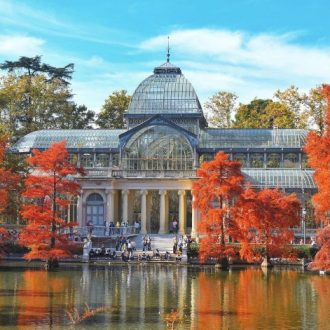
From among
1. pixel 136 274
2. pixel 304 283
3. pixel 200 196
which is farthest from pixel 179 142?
pixel 304 283

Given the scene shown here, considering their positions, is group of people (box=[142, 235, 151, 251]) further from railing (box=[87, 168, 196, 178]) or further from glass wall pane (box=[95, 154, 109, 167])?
glass wall pane (box=[95, 154, 109, 167])

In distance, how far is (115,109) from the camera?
105 m

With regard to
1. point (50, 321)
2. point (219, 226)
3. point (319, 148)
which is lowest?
point (50, 321)

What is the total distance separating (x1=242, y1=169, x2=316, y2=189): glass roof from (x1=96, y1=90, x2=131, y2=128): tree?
3296cm

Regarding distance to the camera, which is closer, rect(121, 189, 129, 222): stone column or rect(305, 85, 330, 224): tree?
rect(305, 85, 330, 224): tree

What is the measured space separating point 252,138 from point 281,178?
7.68 metres

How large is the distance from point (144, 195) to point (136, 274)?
25.5 metres

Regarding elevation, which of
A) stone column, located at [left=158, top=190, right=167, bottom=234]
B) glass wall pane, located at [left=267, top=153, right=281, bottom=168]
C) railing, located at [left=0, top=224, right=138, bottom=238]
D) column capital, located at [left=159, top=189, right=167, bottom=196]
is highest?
glass wall pane, located at [left=267, top=153, right=281, bottom=168]

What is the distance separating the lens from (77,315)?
30.4 metres

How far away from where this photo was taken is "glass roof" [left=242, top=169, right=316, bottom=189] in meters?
73.2

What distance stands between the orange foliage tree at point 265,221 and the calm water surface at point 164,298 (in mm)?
3434

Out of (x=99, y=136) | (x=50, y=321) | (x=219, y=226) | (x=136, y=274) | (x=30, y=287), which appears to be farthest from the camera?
(x=99, y=136)

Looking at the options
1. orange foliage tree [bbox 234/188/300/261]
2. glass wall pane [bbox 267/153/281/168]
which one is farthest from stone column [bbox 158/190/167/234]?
orange foliage tree [bbox 234/188/300/261]

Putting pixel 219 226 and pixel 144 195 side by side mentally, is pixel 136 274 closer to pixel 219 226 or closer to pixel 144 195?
pixel 219 226
